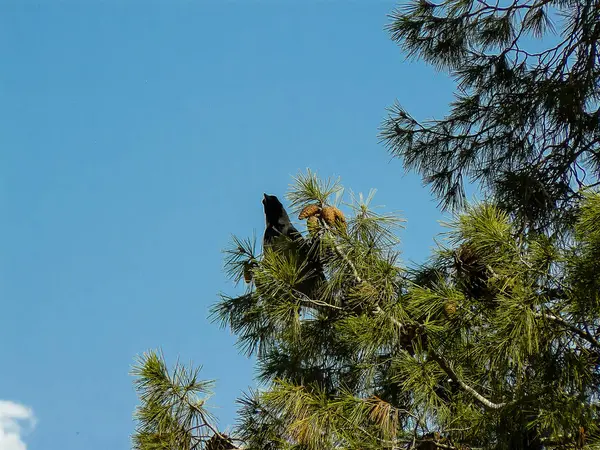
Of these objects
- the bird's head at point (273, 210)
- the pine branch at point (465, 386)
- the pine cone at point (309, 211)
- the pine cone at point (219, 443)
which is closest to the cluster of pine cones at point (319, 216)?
the pine cone at point (309, 211)

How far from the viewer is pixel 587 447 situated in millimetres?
2707

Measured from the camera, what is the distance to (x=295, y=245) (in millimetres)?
3541

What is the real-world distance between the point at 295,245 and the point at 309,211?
164mm

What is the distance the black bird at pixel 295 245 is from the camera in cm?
348

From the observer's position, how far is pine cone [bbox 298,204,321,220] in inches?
138

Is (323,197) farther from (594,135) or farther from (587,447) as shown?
(594,135)

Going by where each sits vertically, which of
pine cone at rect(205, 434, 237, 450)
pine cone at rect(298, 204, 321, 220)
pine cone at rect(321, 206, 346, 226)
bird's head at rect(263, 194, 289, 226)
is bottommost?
pine cone at rect(205, 434, 237, 450)

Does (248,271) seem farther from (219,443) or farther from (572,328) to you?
(572,328)

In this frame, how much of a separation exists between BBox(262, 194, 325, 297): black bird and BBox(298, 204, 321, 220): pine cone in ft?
0.32

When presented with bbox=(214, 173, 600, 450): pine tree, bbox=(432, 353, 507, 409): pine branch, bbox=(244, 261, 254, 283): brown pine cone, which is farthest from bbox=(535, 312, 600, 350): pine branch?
bbox=(244, 261, 254, 283): brown pine cone

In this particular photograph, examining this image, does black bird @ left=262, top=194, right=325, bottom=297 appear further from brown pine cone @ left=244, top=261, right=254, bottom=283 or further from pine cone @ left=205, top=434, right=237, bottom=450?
pine cone @ left=205, top=434, right=237, bottom=450

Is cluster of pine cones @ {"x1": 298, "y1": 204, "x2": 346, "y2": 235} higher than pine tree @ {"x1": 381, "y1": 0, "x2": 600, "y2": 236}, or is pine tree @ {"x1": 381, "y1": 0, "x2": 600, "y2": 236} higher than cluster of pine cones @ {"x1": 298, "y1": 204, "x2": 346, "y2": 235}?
pine tree @ {"x1": 381, "y1": 0, "x2": 600, "y2": 236}

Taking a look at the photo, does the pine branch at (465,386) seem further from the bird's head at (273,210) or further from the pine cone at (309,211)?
the bird's head at (273,210)

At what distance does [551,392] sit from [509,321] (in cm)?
36
